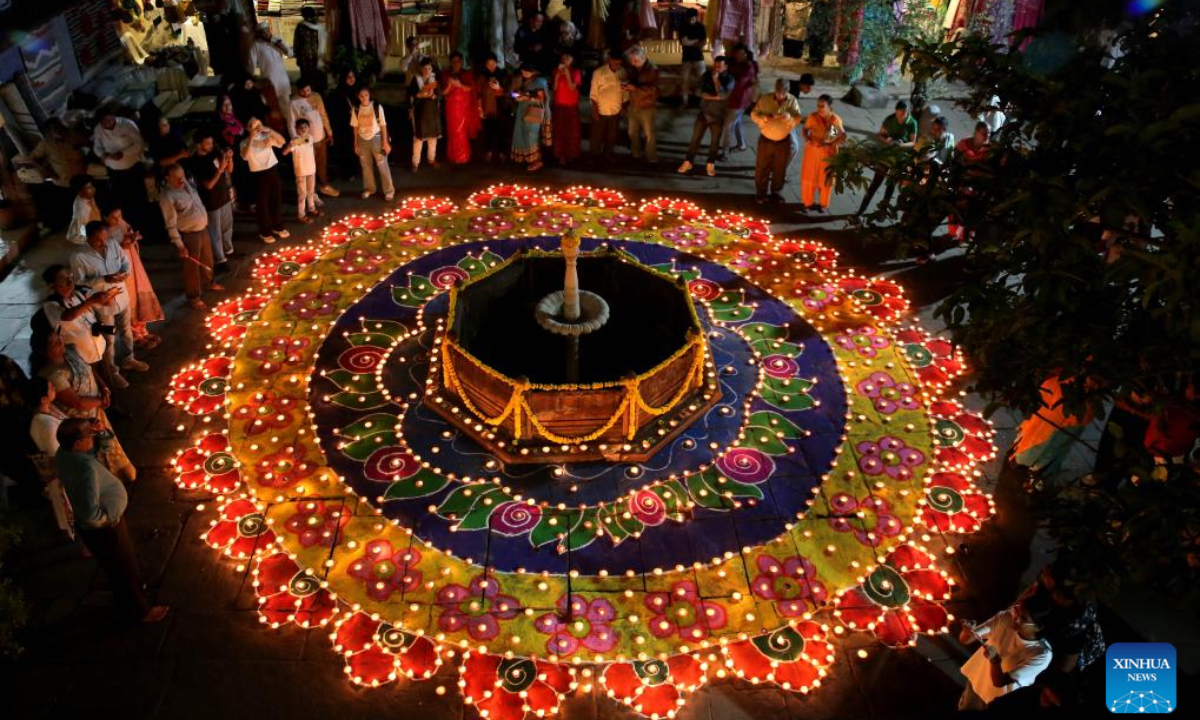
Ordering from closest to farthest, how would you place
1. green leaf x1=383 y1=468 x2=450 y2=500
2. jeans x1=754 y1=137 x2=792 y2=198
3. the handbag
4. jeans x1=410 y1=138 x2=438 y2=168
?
1. green leaf x1=383 y1=468 x2=450 y2=500
2. jeans x1=754 y1=137 x2=792 y2=198
3. the handbag
4. jeans x1=410 y1=138 x2=438 y2=168

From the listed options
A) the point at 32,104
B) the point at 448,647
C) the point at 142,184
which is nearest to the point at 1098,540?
the point at 448,647

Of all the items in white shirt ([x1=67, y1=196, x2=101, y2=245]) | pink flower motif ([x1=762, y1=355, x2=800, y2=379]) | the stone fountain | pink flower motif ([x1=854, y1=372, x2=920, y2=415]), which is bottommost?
pink flower motif ([x1=854, y1=372, x2=920, y2=415])

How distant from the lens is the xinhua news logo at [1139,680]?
420cm

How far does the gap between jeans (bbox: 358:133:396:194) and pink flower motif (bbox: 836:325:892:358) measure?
568cm

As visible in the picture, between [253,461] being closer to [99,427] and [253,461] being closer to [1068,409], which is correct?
[99,427]

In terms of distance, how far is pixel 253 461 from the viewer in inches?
265

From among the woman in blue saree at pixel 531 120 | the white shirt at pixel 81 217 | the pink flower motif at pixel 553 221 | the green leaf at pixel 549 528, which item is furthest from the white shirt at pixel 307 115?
the green leaf at pixel 549 528

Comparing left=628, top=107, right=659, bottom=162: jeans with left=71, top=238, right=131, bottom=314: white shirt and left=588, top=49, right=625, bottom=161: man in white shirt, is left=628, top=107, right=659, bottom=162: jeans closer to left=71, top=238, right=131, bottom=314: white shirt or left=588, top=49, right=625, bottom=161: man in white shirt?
left=588, top=49, right=625, bottom=161: man in white shirt

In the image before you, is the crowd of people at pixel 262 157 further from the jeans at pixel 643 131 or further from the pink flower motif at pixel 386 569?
the pink flower motif at pixel 386 569

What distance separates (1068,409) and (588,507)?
3759mm

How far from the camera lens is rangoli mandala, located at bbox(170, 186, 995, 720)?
5.49 metres

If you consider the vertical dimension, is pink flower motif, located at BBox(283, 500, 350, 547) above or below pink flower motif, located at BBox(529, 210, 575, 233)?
below

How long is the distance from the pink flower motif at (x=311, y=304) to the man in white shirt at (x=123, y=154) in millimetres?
2326

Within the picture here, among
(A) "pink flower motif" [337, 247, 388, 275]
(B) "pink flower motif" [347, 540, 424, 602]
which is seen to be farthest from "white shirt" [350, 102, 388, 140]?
(B) "pink flower motif" [347, 540, 424, 602]
